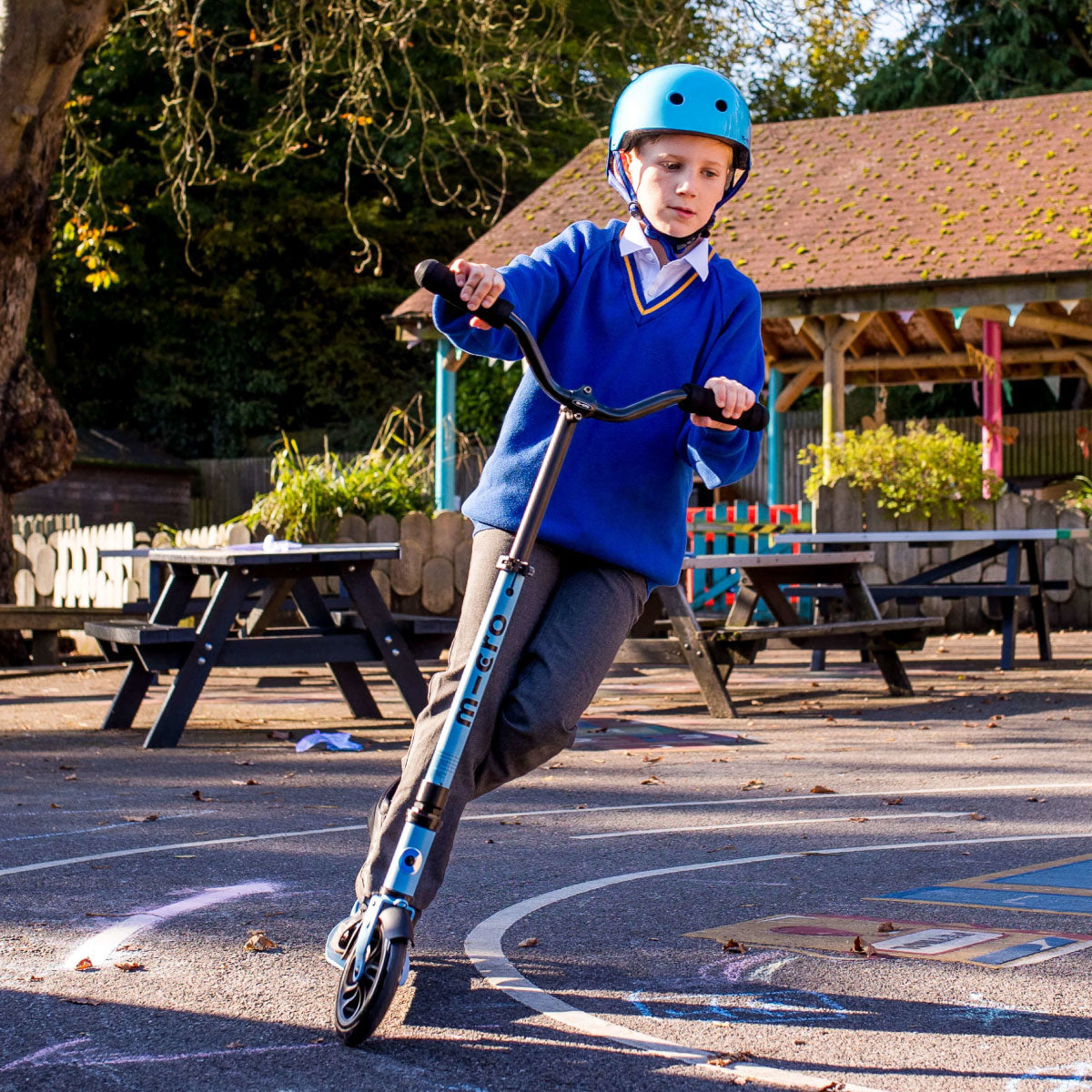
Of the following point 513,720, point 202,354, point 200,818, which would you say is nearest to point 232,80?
point 202,354

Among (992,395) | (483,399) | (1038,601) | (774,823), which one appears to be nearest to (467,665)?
(774,823)

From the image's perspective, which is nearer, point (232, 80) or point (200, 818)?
point (200, 818)

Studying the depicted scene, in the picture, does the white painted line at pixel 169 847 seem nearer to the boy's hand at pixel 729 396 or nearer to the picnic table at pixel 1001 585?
the boy's hand at pixel 729 396

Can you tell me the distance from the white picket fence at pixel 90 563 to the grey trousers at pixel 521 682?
1036 centimetres

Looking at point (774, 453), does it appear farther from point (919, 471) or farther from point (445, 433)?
point (919, 471)

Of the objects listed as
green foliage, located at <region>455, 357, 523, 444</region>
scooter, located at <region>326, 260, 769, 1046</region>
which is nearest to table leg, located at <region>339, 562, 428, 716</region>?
scooter, located at <region>326, 260, 769, 1046</region>

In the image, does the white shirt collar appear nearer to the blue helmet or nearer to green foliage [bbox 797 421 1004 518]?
the blue helmet

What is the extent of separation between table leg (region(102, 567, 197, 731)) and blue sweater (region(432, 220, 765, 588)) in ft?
17.1

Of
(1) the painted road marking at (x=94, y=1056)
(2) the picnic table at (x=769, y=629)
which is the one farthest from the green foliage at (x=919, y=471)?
(1) the painted road marking at (x=94, y=1056)

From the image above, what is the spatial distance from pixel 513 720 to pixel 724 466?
74cm

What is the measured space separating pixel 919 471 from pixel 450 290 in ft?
42.5

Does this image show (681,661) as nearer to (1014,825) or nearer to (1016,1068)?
(1014,825)

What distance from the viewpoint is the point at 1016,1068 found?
2773 mm

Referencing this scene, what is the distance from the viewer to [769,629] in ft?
28.9
